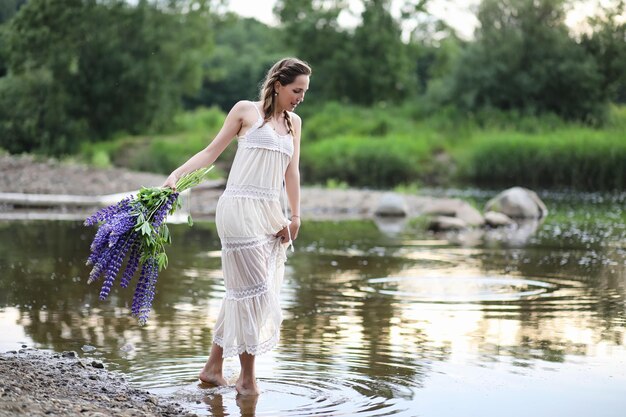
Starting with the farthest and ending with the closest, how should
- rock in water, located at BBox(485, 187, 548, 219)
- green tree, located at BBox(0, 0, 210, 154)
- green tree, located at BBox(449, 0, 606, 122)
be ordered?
green tree, located at BBox(449, 0, 606, 122)
green tree, located at BBox(0, 0, 210, 154)
rock in water, located at BBox(485, 187, 548, 219)

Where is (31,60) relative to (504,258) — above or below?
above

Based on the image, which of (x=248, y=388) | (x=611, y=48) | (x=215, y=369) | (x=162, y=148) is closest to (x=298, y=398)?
(x=248, y=388)

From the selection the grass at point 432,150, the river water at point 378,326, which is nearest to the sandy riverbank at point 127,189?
the grass at point 432,150

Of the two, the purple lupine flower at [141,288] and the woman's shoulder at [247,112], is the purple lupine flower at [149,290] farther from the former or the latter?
the woman's shoulder at [247,112]

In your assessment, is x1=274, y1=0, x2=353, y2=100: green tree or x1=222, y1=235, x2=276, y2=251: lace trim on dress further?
x1=274, y1=0, x2=353, y2=100: green tree

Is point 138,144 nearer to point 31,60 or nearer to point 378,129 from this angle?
point 31,60

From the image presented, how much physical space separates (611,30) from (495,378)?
107 feet

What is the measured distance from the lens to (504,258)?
1382 cm

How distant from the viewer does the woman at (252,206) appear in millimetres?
6363

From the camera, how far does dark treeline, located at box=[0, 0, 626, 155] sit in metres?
34.1

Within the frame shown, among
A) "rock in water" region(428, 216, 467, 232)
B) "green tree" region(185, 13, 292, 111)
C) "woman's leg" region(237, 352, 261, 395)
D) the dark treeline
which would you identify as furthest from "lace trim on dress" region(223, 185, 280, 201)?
"green tree" region(185, 13, 292, 111)

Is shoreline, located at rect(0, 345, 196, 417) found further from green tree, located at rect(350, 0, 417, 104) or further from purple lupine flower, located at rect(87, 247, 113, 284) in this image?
green tree, located at rect(350, 0, 417, 104)

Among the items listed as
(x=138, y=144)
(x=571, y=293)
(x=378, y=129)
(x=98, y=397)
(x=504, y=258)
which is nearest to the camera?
(x=98, y=397)

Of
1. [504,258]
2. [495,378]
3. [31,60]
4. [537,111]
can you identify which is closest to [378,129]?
[537,111]
